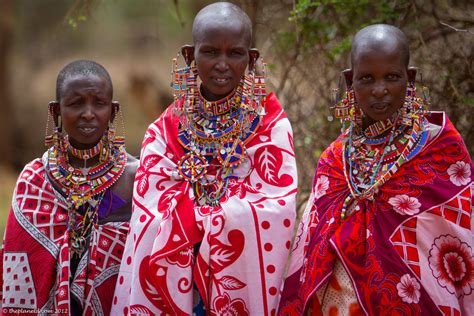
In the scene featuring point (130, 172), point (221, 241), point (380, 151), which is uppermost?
point (380, 151)

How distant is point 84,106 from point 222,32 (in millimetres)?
956

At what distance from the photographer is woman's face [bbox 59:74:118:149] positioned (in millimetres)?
4676

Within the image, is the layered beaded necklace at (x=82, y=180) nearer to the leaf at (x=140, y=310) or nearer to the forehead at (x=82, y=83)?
the forehead at (x=82, y=83)

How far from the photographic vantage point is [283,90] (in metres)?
7.14

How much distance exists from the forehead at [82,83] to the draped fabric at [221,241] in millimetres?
701

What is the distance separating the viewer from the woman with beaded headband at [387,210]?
159 inches

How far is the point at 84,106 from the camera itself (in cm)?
470

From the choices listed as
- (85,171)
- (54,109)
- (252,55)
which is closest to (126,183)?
(85,171)

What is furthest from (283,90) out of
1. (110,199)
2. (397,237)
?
(397,237)

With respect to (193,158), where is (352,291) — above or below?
below

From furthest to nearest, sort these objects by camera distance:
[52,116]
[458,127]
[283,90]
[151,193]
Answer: [283,90] → [458,127] → [52,116] → [151,193]

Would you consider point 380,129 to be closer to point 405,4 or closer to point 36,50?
point 405,4

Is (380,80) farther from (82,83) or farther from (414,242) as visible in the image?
(82,83)

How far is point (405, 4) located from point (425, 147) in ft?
7.94
